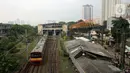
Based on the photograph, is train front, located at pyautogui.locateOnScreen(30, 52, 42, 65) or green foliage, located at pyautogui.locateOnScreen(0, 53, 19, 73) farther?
train front, located at pyautogui.locateOnScreen(30, 52, 42, 65)

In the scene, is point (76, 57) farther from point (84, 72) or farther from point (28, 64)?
point (28, 64)

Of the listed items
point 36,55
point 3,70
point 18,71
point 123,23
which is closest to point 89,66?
point 3,70

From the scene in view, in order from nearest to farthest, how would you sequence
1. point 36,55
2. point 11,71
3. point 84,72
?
point 84,72 → point 11,71 → point 36,55

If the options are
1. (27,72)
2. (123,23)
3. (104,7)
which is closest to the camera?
(27,72)

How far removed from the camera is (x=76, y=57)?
19594 millimetres

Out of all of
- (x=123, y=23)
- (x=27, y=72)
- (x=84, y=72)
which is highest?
(x=123, y=23)

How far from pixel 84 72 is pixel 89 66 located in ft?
4.13

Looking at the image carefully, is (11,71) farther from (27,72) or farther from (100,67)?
(100,67)

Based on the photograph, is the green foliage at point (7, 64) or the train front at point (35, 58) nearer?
the green foliage at point (7, 64)

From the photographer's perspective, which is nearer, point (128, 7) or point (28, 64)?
point (28, 64)

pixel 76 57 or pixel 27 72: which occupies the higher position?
pixel 76 57

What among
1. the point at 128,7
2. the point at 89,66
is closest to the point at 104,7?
the point at 128,7

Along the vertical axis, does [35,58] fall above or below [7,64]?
below

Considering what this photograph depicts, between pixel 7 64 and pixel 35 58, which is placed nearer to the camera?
pixel 7 64
